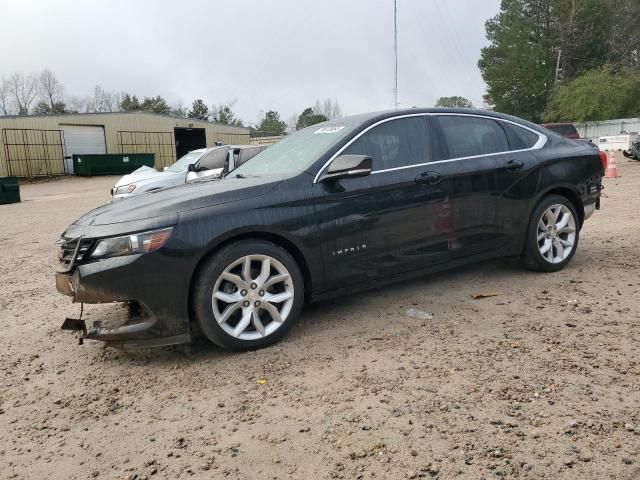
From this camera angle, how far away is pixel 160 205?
356 centimetres

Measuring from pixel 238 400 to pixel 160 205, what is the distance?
4.69 ft

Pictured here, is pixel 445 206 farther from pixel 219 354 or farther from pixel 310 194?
pixel 219 354

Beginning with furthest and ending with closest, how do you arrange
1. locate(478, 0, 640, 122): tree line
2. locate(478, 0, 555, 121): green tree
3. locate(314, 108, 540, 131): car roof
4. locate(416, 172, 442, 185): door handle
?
locate(478, 0, 555, 121): green tree → locate(478, 0, 640, 122): tree line → locate(314, 108, 540, 131): car roof → locate(416, 172, 442, 185): door handle

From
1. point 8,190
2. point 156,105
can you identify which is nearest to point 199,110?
point 156,105

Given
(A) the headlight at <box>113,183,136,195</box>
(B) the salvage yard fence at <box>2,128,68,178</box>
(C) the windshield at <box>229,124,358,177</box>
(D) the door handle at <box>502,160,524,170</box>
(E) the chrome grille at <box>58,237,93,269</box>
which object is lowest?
(E) the chrome grille at <box>58,237,93,269</box>

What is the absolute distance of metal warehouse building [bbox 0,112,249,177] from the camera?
33.4 m

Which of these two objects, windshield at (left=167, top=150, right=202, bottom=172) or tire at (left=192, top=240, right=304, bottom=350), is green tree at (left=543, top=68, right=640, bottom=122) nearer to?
windshield at (left=167, top=150, right=202, bottom=172)

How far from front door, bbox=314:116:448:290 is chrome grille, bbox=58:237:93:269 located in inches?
61.9

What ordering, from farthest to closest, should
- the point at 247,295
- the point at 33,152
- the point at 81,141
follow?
the point at 81,141 → the point at 33,152 → the point at 247,295

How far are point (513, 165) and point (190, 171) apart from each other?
8216 mm

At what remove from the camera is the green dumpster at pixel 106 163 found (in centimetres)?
3316

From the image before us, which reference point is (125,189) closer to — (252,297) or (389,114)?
(389,114)

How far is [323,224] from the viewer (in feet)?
12.5

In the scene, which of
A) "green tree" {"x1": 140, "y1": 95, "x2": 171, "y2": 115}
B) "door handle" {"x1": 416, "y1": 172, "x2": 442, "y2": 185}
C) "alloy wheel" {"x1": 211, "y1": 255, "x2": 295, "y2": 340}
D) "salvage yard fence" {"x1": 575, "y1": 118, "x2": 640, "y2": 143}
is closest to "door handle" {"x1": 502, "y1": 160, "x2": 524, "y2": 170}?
"door handle" {"x1": 416, "y1": 172, "x2": 442, "y2": 185}
